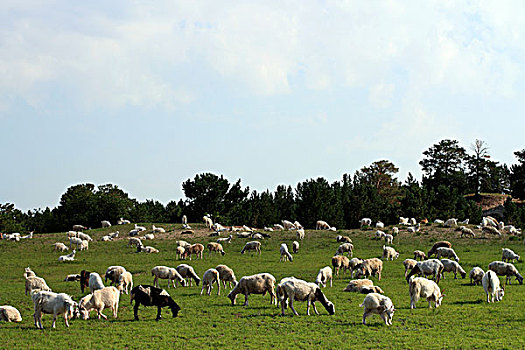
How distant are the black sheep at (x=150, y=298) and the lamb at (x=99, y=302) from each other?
0.87m

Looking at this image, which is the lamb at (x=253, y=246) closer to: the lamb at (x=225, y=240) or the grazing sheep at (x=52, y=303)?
the lamb at (x=225, y=240)

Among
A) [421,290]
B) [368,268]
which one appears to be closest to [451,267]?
[368,268]

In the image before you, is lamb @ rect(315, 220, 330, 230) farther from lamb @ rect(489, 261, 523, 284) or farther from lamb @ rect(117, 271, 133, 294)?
lamb @ rect(117, 271, 133, 294)

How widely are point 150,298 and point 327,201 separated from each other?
63740mm

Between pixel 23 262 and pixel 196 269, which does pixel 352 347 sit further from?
pixel 23 262

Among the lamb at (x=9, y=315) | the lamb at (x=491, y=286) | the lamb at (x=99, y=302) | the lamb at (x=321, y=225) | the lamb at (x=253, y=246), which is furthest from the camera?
the lamb at (x=321, y=225)

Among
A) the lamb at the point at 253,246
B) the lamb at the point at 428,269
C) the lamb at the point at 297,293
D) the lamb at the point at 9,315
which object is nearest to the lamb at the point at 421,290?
the lamb at the point at 297,293

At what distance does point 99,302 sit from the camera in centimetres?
2019

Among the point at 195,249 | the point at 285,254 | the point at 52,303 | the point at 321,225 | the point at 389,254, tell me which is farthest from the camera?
the point at 321,225

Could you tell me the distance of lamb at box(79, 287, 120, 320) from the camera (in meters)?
20.2

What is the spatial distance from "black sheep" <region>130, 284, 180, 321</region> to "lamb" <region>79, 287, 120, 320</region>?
0.87 m

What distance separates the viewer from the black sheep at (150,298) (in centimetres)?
2048

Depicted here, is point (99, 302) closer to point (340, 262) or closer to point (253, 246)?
point (340, 262)

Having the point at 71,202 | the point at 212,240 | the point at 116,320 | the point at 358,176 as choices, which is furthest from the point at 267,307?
the point at 358,176
